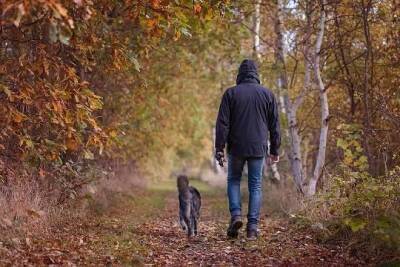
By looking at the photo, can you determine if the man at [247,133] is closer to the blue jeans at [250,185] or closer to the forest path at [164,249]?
the blue jeans at [250,185]

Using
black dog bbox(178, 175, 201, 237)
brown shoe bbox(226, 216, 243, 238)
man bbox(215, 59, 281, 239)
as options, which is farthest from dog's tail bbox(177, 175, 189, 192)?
brown shoe bbox(226, 216, 243, 238)

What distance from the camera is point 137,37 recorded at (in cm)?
1014

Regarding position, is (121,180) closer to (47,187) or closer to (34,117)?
(47,187)

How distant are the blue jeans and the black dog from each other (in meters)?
0.93

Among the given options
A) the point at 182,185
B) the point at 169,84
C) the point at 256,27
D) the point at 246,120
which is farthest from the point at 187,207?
the point at 256,27

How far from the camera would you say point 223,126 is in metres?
7.57

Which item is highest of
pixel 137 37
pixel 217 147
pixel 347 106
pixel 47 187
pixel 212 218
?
pixel 137 37

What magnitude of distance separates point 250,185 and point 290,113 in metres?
4.51

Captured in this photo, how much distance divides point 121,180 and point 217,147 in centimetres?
1408

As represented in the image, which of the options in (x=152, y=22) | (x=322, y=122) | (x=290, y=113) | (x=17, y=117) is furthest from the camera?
(x=290, y=113)

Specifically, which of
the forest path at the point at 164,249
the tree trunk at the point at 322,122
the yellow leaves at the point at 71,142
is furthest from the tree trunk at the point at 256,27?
the yellow leaves at the point at 71,142

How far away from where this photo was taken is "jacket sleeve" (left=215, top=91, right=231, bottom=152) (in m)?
7.54

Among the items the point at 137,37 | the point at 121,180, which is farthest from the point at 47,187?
the point at 121,180

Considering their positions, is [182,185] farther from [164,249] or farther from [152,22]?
[152,22]
